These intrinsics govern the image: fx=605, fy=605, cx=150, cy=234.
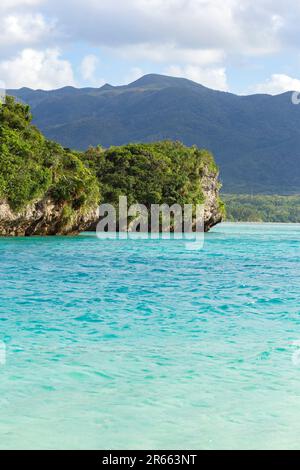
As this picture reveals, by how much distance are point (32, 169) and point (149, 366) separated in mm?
40378

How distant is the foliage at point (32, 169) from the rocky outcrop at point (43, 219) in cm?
67

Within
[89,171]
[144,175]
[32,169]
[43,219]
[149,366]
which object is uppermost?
[144,175]

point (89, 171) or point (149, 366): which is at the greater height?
point (89, 171)

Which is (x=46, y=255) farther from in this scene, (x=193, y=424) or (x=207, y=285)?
(x=193, y=424)

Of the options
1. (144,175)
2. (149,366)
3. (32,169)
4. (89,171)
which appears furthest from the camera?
(144,175)

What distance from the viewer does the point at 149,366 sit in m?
10.1

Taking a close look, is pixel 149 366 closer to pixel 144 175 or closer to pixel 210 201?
pixel 144 175

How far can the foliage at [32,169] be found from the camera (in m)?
47.0

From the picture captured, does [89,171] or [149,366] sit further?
[89,171]

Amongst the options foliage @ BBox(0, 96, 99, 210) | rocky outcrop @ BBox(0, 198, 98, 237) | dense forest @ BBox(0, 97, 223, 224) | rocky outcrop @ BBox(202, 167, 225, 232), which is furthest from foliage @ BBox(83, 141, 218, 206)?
foliage @ BBox(0, 96, 99, 210)
